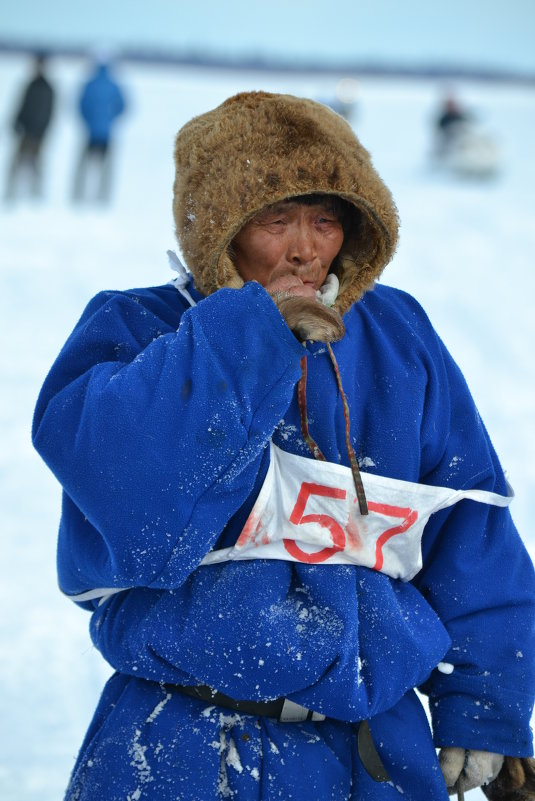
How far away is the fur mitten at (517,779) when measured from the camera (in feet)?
5.93

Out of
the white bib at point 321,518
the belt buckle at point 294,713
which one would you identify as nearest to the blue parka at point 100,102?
the white bib at point 321,518

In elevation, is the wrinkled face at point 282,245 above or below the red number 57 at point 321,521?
above

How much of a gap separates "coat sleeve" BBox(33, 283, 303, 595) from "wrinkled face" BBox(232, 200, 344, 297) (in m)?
0.23

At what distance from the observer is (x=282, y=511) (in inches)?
63.7

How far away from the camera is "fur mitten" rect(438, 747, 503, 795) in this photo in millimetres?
1787

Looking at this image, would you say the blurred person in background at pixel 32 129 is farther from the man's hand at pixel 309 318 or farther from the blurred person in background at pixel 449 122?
the man's hand at pixel 309 318

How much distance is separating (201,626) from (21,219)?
28.1 ft

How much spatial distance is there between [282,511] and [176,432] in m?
0.28

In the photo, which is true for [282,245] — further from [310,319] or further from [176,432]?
[176,432]

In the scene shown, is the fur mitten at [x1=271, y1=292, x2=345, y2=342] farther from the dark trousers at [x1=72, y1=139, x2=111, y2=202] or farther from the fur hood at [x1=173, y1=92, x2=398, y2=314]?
the dark trousers at [x1=72, y1=139, x2=111, y2=202]

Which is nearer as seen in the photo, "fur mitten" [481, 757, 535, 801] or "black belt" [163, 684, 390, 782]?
"black belt" [163, 684, 390, 782]

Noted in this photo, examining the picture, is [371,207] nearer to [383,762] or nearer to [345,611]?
[345,611]

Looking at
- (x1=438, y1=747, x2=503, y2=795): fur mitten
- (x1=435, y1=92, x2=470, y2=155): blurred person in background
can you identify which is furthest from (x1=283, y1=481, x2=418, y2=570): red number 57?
(x1=435, y1=92, x2=470, y2=155): blurred person in background

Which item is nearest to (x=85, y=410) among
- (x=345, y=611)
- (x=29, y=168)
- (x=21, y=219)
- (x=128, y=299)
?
(x=128, y=299)
